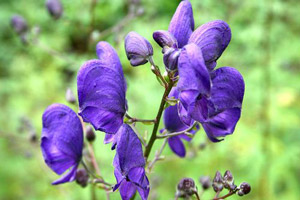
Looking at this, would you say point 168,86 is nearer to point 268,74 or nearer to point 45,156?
point 45,156

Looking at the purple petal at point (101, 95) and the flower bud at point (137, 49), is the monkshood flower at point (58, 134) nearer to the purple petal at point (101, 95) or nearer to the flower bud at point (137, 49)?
the purple petal at point (101, 95)

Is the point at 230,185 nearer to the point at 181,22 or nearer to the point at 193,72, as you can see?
the point at 193,72

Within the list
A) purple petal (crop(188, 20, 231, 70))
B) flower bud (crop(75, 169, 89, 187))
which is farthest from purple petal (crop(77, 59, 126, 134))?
flower bud (crop(75, 169, 89, 187))

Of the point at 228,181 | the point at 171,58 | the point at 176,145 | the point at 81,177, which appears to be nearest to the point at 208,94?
the point at 171,58

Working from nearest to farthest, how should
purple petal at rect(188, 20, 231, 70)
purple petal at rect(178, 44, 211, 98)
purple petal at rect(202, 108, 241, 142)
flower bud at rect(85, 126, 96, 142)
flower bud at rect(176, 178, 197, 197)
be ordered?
purple petal at rect(178, 44, 211, 98) < purple petal at rect(188, 20, 231, 70) < purple petal at rect(202, 108, 241, 142) < flower bud at rect(176, 178, 197, 197) < flower bud at rect(85, 126, 96, 142)

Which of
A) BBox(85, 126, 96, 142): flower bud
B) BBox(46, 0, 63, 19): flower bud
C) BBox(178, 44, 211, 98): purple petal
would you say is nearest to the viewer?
BBox(178, 44, 211, 98): purple petal

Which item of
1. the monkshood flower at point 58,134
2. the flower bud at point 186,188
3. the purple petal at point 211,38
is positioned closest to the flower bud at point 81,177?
the monkshood flower at point 58,134

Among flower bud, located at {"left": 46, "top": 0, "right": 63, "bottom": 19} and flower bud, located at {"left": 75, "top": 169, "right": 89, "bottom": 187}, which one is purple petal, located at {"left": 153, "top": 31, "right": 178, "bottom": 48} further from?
flower bud, located at {"left": 46, "top": 0, "right": 63, "bottom": 19}
